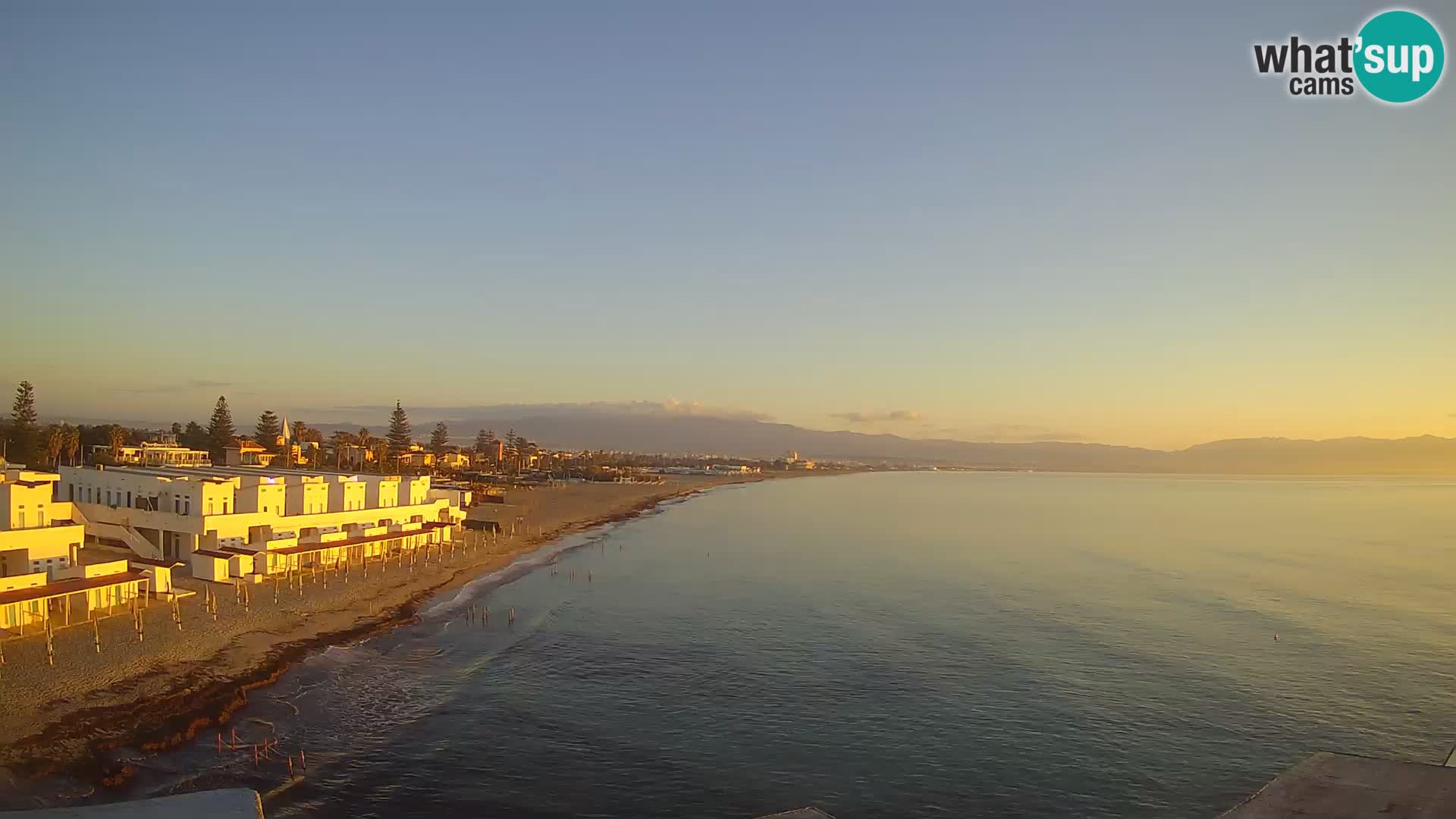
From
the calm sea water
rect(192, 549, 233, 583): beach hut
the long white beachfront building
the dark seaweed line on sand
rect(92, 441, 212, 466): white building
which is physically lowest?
the calm sea water

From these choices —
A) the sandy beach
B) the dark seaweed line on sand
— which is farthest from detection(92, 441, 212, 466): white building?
the dark seaweed line on sand

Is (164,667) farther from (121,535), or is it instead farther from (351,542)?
(351,542)

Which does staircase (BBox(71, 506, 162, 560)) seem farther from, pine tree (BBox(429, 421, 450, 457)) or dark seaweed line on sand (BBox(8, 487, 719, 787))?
pine tree (BBox(429, 421, 450, 457))

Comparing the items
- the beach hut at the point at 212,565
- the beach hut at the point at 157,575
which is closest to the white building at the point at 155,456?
the beach hut at the point at 212,565

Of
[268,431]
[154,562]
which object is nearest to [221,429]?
[268,431]

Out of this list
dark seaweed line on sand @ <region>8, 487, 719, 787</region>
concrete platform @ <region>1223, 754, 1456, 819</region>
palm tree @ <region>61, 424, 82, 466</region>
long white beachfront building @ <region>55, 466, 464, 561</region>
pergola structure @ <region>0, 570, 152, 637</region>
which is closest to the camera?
concrete platform @ <region>1223, 754, 1456, 819</region>

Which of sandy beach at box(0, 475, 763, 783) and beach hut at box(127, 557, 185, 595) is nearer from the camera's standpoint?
sandy beach at box(0, 475, 763, 783)
